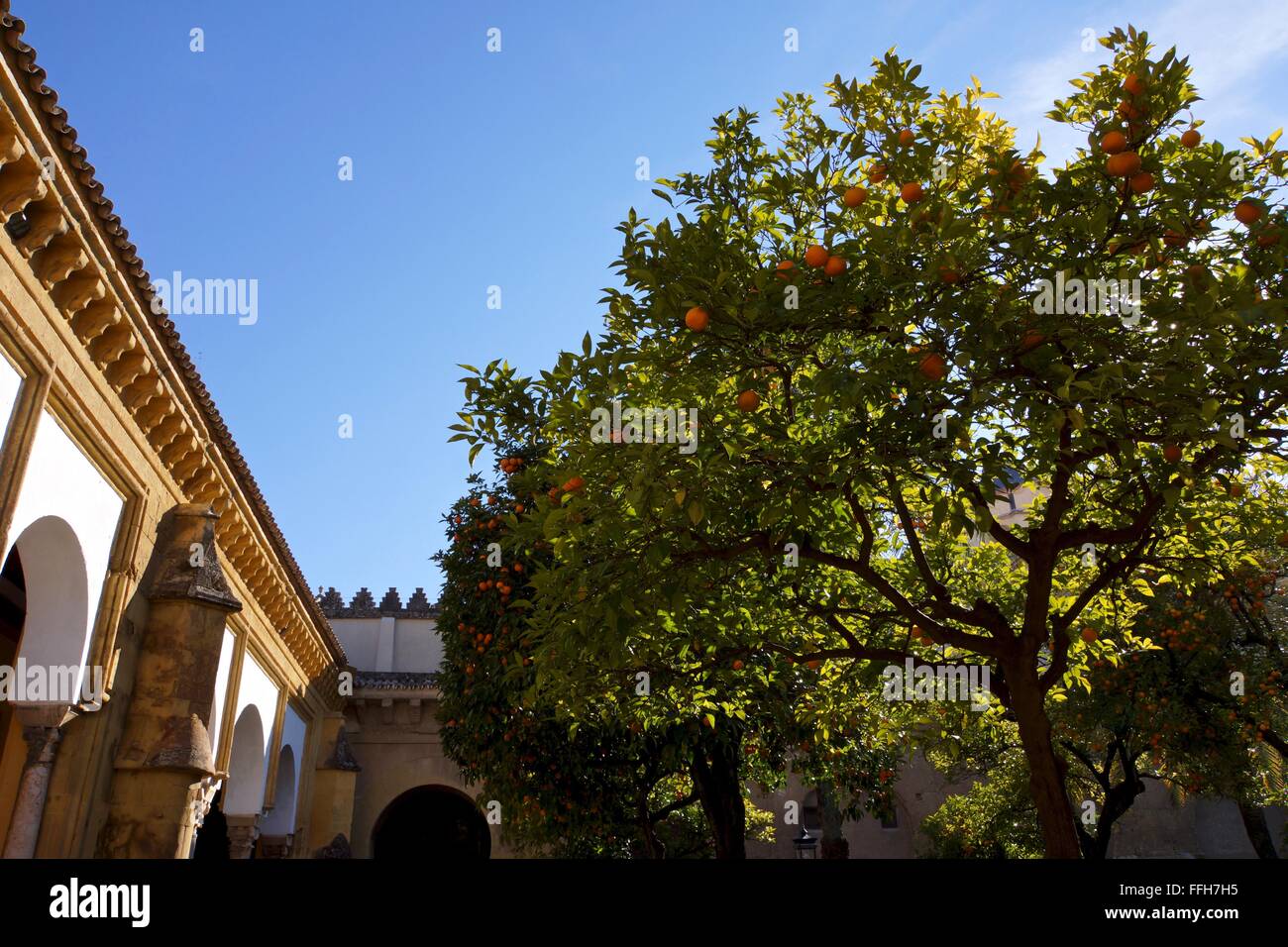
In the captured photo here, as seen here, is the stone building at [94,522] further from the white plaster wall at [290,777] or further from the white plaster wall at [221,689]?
the white plaster wall at [290,777]

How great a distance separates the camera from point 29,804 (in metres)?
9.35

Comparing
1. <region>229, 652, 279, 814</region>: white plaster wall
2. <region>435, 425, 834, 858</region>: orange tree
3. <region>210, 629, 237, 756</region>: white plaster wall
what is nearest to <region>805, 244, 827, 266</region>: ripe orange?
<region>435, 425, 834, 858</region>: orange tree

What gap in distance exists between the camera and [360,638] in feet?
95.0

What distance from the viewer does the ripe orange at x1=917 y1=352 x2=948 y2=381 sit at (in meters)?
5.20

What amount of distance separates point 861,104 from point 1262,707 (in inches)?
446

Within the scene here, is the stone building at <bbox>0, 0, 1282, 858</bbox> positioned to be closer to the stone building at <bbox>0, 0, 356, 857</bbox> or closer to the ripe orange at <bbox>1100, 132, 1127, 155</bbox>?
the stone building at <bbox>0, 0, 356, 857</bbox>

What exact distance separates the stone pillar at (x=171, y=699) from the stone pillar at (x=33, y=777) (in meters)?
0.90

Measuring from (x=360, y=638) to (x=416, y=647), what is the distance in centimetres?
175

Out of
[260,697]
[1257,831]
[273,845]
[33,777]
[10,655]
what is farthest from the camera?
[273,845]

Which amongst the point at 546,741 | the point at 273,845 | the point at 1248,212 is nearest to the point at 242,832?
the point at 273,845

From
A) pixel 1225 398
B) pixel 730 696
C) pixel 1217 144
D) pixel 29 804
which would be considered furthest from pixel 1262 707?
pixel 29 804

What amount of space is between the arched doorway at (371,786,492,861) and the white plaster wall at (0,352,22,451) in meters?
18.9

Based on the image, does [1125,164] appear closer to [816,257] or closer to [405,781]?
[816,257]
